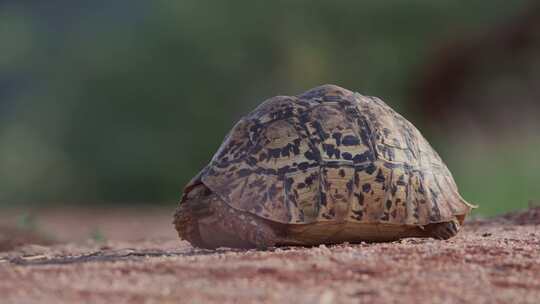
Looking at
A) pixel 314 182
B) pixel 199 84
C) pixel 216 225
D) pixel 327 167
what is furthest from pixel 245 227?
pixel 199 84

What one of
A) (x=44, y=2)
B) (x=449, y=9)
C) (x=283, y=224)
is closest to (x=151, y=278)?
(x=283, y=224)

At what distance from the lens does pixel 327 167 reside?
5723 millimetres

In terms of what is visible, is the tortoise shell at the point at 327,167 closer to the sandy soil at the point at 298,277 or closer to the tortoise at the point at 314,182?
the tortoise at the point at 314,182

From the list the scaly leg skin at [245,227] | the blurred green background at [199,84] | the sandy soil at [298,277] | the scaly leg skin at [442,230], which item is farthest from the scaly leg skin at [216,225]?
the blurred green background at [199,84]

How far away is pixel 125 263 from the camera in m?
4.58

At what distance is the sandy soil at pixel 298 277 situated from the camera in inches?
147

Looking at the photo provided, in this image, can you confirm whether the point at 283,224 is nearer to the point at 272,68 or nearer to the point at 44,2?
the point at 272,68

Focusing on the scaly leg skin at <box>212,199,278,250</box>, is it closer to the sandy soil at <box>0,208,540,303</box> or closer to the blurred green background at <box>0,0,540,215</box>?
the sandy soil at <box>0,208,540,303</box>

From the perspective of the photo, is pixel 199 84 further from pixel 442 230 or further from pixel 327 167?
pixel 327 167

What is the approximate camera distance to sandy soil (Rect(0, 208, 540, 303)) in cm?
375

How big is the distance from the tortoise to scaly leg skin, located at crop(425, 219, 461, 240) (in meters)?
0.08

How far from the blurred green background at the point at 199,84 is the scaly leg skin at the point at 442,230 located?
604 inches

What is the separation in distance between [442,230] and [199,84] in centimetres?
1728

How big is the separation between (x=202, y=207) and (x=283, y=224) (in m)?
0.55
